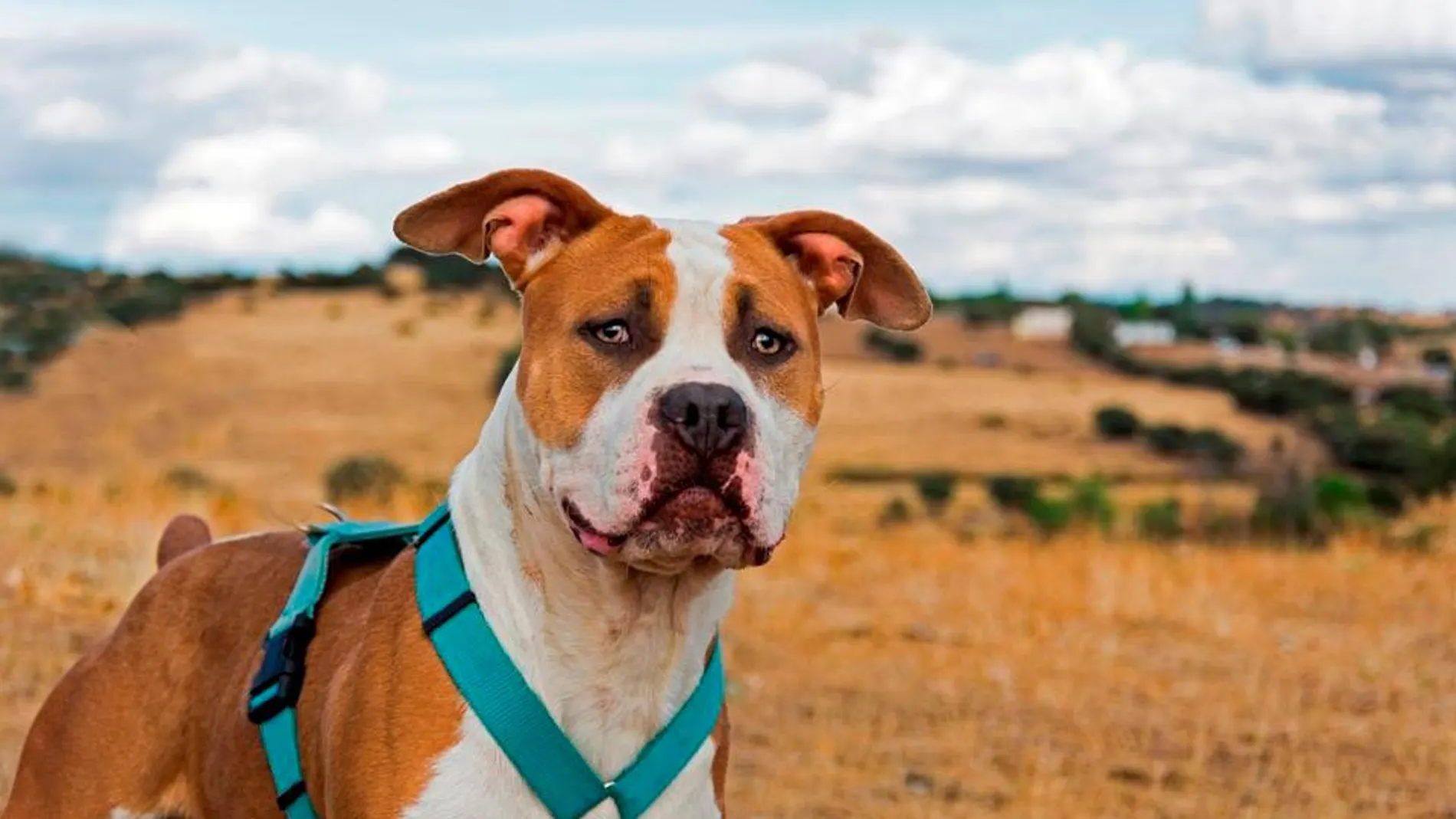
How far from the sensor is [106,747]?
4801 millimetres

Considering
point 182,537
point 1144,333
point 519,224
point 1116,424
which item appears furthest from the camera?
point 1144,333

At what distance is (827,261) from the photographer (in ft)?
15.7

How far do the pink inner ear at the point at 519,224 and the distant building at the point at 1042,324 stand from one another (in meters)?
48.8

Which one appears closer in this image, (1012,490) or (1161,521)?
(1161,521)

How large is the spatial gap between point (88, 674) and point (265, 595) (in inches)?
20.4

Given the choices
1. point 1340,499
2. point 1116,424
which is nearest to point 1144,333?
point 1116,424

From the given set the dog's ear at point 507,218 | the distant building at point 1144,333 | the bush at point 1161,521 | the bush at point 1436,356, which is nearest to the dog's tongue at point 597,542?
the dog's ear at point 507,218

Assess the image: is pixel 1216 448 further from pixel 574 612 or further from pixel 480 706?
pixel 480 706

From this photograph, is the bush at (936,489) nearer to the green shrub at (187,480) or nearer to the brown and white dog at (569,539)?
the green shrub at (187,480)

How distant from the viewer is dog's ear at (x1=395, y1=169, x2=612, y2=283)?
4414 millimetres

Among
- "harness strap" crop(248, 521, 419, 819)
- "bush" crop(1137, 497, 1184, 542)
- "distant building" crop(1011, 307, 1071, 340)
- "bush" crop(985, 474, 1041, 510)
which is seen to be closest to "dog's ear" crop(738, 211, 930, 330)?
"harness strap" crop(248, 521, 419, 819)

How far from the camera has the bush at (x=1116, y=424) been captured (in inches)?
1655

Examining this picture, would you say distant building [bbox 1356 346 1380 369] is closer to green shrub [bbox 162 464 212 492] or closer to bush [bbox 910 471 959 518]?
bush [bbox 910 471 959 518]

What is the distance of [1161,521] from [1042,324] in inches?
1373
